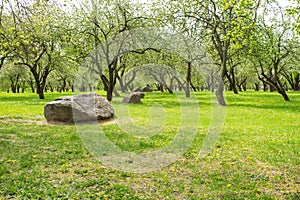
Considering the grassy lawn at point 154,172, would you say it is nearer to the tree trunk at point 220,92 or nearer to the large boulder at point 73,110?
the large boulder at point 73,110

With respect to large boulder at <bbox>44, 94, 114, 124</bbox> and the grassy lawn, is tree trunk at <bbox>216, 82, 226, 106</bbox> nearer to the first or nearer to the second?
large boulder at <bbox>44, 94, 114, 124</bbox>

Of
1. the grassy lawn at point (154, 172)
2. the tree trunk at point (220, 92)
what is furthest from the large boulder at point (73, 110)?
the tree trunk at point (220, 92)

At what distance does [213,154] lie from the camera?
8453mm

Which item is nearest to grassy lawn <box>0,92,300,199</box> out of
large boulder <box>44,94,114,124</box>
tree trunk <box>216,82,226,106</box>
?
large boulder <box>44,94,114,124</box>

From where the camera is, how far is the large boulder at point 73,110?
45.2ft

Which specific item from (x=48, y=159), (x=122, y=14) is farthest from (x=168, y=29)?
(x=48, y=159)

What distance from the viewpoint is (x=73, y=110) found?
13719 millimetres

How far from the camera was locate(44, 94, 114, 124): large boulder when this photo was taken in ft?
45.2

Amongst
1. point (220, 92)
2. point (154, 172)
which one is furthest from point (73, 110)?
point (220, 92)

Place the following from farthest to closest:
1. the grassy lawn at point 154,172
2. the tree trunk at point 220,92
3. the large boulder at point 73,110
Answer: the tree trunk at point 220,92, the large boulder at point 73,110, the grassy lawn at point 154,172

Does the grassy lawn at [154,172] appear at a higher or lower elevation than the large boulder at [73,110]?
lower

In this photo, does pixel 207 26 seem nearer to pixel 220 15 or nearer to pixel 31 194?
pixel 220 15

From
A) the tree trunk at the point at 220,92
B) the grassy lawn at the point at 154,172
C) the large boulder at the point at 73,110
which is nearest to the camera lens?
the grassy lawn at the point at 154,172

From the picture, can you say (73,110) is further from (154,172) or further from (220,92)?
(220,92)
